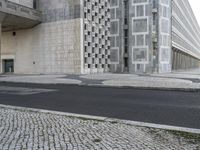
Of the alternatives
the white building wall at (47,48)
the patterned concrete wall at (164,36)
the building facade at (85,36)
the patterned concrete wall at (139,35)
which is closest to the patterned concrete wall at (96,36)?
the building facade at (85,36)

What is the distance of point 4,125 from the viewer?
566 cm

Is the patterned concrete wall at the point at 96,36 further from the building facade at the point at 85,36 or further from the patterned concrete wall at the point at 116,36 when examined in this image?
the patterned concrete wall at the point at 116,36

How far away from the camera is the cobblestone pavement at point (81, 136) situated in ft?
14.0

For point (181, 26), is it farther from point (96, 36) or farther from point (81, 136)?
point (81, 136)

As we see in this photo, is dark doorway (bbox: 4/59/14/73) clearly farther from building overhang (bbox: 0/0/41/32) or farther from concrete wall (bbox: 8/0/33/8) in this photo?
concrete wall (bbox: 8/0/33/8)

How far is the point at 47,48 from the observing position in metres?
34.9

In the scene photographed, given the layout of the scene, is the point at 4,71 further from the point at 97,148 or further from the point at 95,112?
the point at 97,148

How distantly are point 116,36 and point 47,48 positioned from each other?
1393 cm

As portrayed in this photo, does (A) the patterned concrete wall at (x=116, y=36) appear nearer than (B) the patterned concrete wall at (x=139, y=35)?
No

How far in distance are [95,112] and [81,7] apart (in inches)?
1063

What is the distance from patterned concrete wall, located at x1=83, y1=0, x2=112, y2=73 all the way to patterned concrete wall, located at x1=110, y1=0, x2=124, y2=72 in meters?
2.86

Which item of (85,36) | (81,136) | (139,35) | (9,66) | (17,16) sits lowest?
(81,136)

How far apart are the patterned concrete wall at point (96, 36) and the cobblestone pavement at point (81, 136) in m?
27.7

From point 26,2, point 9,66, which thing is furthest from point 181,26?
point 9,66
